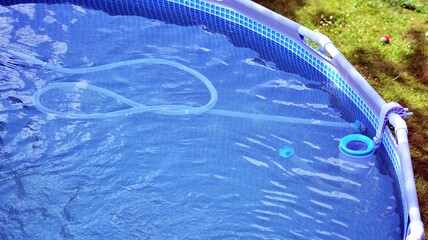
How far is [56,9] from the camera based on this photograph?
220 inches

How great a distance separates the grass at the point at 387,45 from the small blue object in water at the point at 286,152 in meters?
0.86

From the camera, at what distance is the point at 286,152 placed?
4.14 m

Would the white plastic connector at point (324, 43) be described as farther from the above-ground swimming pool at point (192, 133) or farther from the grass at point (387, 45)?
the grass at point (387, 45)

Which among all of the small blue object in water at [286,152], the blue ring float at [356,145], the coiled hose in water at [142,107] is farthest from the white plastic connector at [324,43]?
the small blue object in water at [286,152]

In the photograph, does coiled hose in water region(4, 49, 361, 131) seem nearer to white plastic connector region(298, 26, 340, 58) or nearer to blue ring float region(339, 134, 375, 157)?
blue ring float region(339, 134, 375, 157)

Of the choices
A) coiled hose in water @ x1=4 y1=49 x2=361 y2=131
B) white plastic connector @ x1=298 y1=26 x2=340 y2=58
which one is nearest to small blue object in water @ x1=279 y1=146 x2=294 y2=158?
coiled hose in water @ x1=4 y1=49 x2=361 y2=131

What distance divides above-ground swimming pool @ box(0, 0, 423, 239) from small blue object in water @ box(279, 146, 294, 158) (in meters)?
0.01

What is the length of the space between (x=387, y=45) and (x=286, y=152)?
5.03 ft

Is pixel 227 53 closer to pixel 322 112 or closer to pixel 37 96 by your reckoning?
pixel 322 112

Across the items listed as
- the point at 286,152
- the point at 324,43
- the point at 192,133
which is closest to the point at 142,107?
the point at 192,133

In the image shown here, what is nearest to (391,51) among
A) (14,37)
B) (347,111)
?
(347,111)

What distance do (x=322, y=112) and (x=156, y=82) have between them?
1350 mm

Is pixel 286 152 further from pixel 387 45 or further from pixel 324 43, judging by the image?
pixel 387 45

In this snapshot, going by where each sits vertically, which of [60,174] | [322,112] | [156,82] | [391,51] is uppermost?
[391,51]
